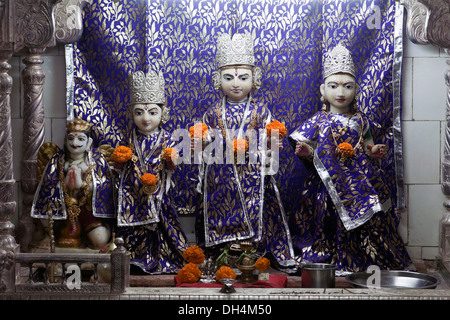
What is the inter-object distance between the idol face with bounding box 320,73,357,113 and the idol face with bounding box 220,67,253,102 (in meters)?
0.70

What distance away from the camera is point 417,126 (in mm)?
7480

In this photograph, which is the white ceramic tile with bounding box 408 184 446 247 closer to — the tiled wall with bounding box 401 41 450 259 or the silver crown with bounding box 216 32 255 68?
the tiled wall with bounding box 401 41 450 259

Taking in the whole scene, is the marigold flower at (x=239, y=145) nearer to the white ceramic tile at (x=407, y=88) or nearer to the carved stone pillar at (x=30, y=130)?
the white ceramic tile at (x=407, y=88)

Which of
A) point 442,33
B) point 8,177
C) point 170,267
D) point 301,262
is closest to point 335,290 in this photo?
point 301,262

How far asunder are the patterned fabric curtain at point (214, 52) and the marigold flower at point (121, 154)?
0.65 meters


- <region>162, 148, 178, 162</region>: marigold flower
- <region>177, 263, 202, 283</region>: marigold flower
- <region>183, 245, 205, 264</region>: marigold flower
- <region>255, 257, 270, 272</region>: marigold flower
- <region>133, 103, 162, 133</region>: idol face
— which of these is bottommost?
<region>177, 263, 202, 283</region>: marigold flower

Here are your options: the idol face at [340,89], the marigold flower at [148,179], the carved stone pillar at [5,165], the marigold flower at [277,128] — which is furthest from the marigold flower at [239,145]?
the carved stone pillar at [5,165]

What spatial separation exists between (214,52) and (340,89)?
1276 millimetres

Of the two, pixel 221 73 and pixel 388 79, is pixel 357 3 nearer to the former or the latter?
pixel 388 79

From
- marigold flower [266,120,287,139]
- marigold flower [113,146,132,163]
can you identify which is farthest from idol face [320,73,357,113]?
marigold flower [113,146,132,163]

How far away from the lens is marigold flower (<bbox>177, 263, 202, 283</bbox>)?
6301 millimetres

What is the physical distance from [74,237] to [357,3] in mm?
3321

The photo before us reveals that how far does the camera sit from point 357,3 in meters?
7.34
